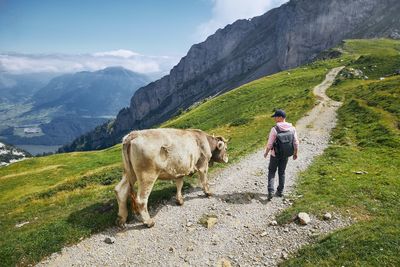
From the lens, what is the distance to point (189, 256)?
1229 centimetres

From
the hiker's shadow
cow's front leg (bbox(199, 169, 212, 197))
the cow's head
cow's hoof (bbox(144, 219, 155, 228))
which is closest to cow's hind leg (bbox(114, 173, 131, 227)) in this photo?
cow's hoof (bbox(144, 219, 155, 228))

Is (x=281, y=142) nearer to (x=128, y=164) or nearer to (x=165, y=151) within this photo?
(x=165, y=151)

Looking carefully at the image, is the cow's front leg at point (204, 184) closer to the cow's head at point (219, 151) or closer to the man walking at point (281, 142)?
the cow's head at point (219, 151)

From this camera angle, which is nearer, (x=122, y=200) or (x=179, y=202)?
(x=122, y=200)

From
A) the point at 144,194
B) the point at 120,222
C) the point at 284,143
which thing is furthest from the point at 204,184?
the point at 120,222

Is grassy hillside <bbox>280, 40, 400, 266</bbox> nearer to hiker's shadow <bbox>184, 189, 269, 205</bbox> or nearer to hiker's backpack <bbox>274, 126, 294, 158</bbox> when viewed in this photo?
hiker's shadow <bbox>184, 189, 269, 205</bbox>

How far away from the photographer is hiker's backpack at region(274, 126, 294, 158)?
16.0m

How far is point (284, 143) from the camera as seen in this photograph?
52.4 ft

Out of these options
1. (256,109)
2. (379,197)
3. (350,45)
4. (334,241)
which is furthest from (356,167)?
(350,45)

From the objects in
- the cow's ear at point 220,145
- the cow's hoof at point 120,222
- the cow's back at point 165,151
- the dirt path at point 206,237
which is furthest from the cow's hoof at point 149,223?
the cow's ear at point 220,145

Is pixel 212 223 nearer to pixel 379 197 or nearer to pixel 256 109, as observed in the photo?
pixel 379 197

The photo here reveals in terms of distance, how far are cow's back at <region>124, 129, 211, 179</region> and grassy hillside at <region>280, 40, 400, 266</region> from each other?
483 centimetres

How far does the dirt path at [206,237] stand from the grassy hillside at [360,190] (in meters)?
0.95

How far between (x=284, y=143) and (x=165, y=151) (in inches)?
211
